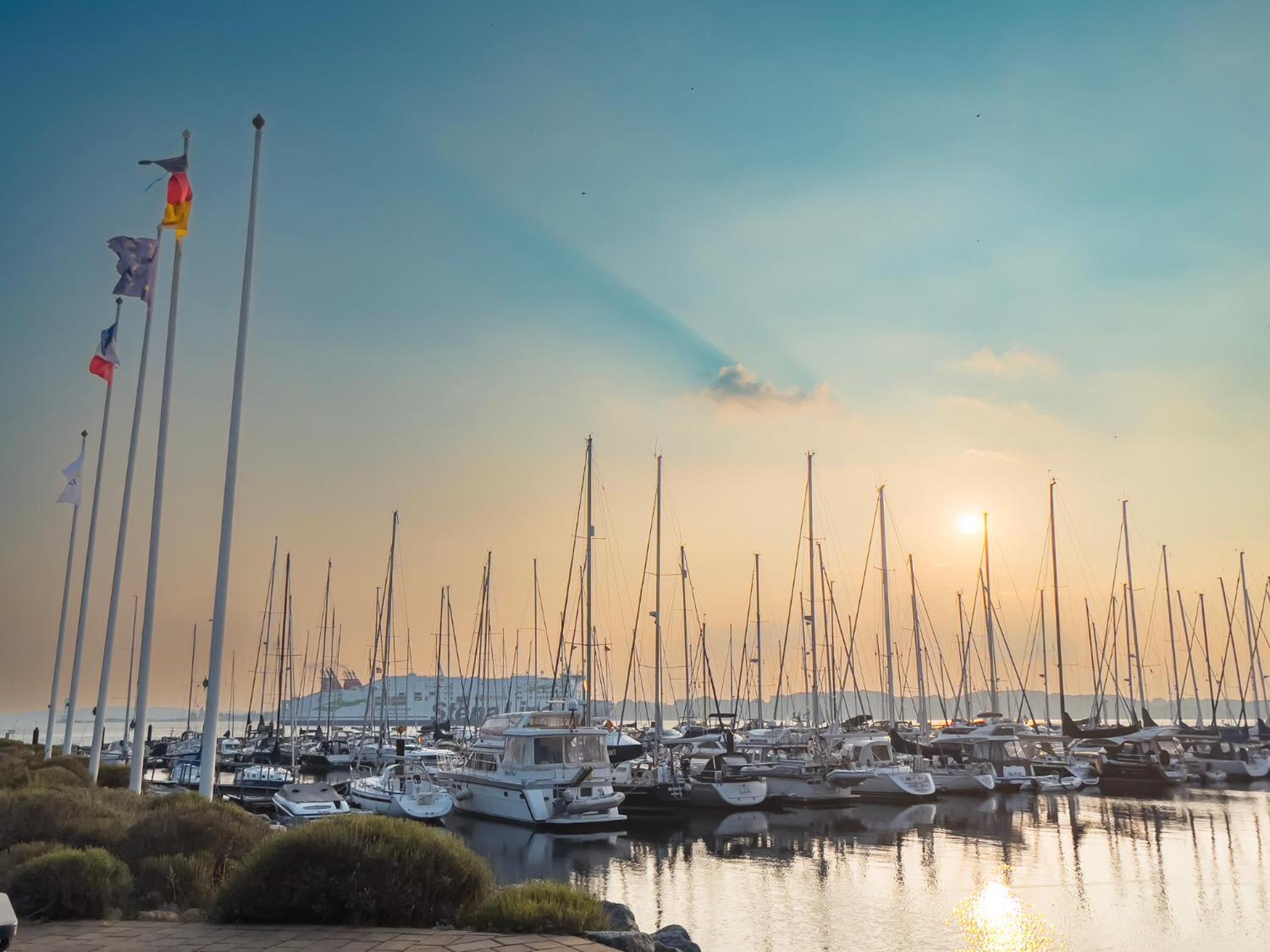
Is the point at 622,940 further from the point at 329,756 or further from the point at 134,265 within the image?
the point at 329,756

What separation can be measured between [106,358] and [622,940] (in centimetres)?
2301

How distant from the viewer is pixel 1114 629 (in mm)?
76062

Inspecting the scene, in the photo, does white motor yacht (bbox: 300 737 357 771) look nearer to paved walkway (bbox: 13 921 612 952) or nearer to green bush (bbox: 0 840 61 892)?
green bush (bbox: 0 840 61 892)

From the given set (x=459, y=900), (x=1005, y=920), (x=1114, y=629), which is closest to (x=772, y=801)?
(x=1005, y=920)

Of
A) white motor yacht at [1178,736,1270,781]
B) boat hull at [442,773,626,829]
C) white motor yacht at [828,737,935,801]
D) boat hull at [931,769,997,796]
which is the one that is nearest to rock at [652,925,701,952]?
boat hull at [442,773,626,829]

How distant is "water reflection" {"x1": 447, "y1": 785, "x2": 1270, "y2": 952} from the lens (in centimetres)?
1958

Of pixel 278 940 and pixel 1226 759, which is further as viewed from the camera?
pixel 1226 759

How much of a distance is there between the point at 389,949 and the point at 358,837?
2330 millimetres

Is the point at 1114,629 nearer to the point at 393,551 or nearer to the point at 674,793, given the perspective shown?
the point at 674,793

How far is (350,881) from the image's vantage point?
11.1 meters

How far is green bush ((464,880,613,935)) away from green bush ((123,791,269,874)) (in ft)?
17.2

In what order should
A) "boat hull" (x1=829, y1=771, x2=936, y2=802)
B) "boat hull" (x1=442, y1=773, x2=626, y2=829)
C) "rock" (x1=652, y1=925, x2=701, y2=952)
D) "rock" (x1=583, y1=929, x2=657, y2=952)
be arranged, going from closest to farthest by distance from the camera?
"rock" (x1=583, y1=929, x2=657, y2=952) < "rock" (x1=652, y1=925, x2=701, y2=952) < "boat hull" (x1=442, y1=773, x2=626, y2=829) < "boat hull" (x1=829, y1=771, x2=936, y2=802)

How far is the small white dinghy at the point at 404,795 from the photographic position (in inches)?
1390

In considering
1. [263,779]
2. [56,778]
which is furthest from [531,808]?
[263,779]
